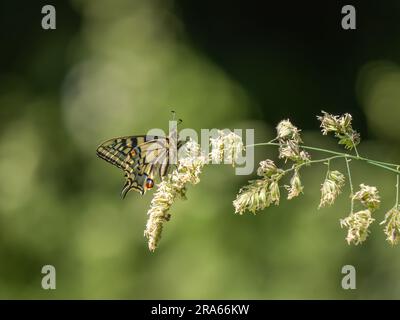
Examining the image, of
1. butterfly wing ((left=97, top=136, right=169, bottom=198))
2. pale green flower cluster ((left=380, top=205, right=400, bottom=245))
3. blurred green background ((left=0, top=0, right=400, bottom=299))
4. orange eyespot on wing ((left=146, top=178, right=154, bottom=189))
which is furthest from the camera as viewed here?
blurred green background ((left=0, top=0, right=400, bottom=299))

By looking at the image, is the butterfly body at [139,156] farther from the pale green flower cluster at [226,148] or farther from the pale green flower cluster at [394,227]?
the pale green flower cluster at [394,227]

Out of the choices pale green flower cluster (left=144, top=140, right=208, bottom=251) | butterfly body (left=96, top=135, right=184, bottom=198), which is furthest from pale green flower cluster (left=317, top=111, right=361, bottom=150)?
butterfly body (left=96, top=135, right=184, bottom=198)

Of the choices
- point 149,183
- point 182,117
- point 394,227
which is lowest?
point 394,227

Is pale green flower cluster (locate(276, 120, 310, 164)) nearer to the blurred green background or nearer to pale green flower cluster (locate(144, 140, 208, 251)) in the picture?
pale green flower cluster (locate(144, 140, 208, 251))

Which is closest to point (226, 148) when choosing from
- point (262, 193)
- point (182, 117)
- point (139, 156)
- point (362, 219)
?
point (262, 193)

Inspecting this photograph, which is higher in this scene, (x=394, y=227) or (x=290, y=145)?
(x=290, y=145)

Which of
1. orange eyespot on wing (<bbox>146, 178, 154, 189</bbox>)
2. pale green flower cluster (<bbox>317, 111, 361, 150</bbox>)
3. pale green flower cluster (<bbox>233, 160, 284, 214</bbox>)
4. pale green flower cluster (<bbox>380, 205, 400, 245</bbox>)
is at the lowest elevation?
pale green flower cluster (<bbox>380, 205, 400, 245</bbox>)

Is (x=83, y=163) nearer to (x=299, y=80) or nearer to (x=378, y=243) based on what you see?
(x=299, y=80)

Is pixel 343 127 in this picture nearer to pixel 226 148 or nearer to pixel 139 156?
pixel 226 148
